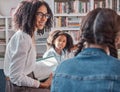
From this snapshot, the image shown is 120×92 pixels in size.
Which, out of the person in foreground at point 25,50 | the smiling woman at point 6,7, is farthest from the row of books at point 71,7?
the person in foreground at point 25,50

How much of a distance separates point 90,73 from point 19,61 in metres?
0.67

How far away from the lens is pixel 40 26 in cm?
163

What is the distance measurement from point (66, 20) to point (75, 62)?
309 centimetres

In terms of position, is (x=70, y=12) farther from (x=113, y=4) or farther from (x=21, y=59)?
(x=21, y=59)

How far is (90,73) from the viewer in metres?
0.94

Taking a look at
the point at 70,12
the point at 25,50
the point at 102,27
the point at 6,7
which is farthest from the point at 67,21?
the point at 102,27

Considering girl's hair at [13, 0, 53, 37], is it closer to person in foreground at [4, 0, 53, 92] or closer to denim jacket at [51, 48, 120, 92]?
person in foreground at [4, 0, 53, 92]

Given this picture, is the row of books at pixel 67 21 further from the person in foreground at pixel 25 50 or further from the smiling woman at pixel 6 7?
the person in foreground at pixel 25 50

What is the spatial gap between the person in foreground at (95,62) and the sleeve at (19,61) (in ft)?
1.80

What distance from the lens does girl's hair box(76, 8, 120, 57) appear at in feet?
3.06

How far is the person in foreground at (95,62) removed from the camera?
0.91 m

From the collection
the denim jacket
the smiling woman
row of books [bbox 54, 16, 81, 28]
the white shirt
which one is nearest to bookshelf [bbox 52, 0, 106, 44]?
row of books [bbox 54, 16, 81, 28]

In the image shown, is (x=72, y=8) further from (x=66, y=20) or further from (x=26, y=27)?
(x=26, y=27)

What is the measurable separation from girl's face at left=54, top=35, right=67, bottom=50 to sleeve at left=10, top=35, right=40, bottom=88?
1.35m
